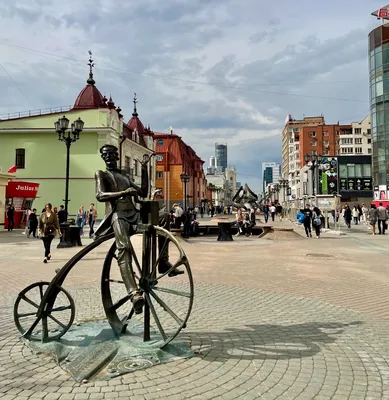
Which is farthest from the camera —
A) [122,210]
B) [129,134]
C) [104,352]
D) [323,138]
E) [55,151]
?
[323,138]

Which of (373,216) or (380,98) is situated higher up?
(380,98)

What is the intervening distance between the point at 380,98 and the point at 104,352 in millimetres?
59398

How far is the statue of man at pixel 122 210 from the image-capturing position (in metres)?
4.14

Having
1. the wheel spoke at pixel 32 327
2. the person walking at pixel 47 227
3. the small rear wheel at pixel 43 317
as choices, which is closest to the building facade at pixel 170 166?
the person walking at pixel 47 227

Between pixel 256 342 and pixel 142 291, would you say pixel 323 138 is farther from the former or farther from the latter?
pixel 142 291

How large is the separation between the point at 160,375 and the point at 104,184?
2.24 m

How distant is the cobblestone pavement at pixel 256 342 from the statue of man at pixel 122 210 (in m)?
1.02

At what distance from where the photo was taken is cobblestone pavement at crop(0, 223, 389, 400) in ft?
11.1

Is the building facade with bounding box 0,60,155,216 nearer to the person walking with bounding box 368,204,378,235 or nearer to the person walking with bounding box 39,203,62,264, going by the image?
the person walking with bounding box 368,204,378,235

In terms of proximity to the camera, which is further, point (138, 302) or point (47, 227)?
point (47, 227)

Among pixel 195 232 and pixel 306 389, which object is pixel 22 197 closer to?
pixel 195 232

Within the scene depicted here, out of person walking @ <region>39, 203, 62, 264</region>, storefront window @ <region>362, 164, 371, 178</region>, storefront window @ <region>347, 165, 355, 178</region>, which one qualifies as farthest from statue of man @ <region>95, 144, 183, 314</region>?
storefront window @ <region>362, 164, 371, 178</region>

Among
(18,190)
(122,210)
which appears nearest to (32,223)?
(18,190)

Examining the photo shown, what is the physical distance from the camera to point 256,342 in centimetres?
454
